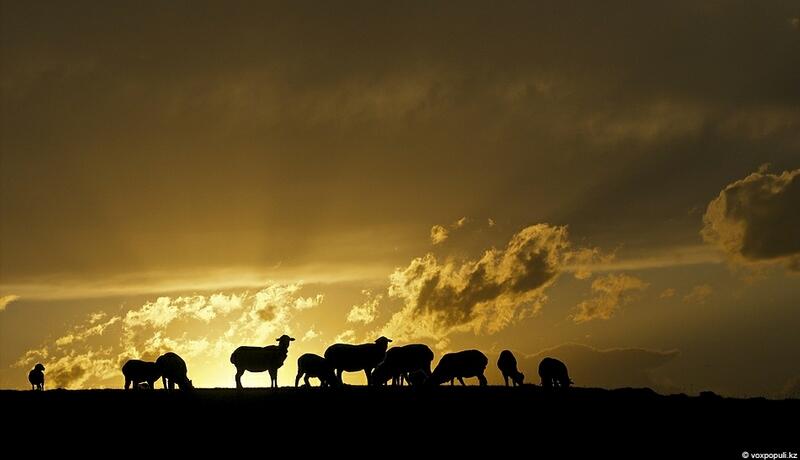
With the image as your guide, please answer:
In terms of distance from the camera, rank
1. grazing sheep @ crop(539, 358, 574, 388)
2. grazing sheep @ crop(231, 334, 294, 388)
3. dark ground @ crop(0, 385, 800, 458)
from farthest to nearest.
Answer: grazing sheep @ crop(231, 334, 294, 388)
grazing sheep @ crop(539, 358, 574, 388)
dark ground @ crop(0, 385, 800, 458)

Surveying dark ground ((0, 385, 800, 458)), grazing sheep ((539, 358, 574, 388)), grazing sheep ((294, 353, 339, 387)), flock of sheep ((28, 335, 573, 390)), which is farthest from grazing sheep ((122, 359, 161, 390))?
grazing sheep ((539, 358, 574, 388))

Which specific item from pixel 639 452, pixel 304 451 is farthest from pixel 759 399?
pixel 304 451

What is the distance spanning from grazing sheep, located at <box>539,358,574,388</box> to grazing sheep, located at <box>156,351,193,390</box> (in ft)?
65.9

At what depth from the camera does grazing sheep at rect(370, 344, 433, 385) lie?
46188mm

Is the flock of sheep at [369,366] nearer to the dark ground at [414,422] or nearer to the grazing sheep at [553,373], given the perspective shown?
the grazing sheep at [553,373]

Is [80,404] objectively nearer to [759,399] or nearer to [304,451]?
[304,451]

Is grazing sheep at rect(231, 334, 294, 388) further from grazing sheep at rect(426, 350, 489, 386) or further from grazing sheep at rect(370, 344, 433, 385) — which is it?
grazing sheep at rect(426, 350, 489, 386)

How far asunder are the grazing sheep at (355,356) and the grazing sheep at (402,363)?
502mm

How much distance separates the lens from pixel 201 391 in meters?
40.9

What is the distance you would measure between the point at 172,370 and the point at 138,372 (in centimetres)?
213

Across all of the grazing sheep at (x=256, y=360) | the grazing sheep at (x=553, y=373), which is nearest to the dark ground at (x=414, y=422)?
the grazing sheep at (x=553, y=373)

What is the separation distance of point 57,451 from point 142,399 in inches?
403

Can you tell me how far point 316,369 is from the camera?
45906 mm

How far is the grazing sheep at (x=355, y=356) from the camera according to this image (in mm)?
45688
